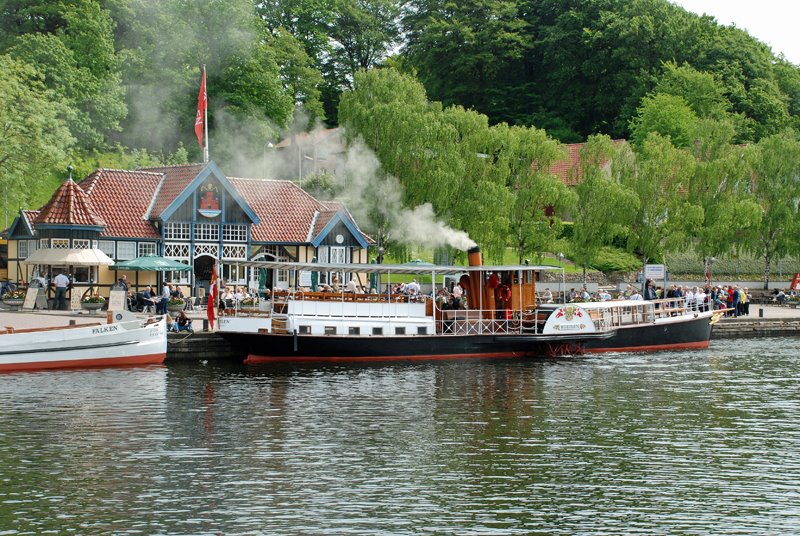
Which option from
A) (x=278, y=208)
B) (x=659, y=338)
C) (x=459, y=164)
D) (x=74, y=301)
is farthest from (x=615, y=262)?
(x=74, y=301)

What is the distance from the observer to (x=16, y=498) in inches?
795

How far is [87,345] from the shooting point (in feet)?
126

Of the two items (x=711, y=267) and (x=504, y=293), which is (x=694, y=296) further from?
(x=711, y=267)

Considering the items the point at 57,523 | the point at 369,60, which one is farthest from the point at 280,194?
the point at 369,60

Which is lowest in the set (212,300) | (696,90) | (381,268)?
(212,300)

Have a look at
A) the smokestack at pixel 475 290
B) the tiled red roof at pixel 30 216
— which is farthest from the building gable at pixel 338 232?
the smokestack at pixel 475 290

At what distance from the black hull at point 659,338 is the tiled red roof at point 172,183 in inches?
865

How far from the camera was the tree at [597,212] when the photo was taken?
64.7 metres

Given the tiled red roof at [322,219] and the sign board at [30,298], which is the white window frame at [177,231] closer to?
the tiled red roof at [322,219]

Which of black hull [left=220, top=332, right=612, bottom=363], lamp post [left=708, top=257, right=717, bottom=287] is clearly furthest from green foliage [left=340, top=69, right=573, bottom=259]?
black hull [left=220, top=332, right=612, bottom=363]

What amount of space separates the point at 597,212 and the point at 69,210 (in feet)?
100

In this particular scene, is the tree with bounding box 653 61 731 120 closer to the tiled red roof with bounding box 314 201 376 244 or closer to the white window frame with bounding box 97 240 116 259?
the tiled red roof with bounding box 314 201 376 244

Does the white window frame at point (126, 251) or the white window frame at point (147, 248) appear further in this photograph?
the white window frame at point (147, 248)

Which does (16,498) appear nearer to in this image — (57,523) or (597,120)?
(57,523)
